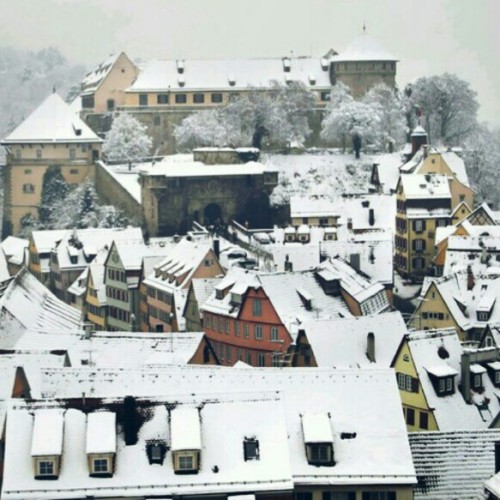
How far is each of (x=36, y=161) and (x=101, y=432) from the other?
52.0 metres

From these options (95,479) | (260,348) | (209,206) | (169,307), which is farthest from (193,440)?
(209,206)

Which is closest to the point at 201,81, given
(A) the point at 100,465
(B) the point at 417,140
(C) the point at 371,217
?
(B) the point at 417,140

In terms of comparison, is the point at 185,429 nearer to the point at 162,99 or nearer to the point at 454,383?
the point at 454,383

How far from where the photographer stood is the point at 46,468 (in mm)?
24000

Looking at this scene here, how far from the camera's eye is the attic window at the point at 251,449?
24641 millimetres

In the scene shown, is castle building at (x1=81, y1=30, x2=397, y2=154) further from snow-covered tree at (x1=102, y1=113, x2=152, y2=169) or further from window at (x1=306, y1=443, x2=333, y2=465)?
window at (x1=306, y1=443, x2=333, y2=465)

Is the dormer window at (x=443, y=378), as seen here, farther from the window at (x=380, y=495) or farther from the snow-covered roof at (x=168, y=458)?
the snow-covered roof at (x=168, y=458)

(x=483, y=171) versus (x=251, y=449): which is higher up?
(x=483, y=171)

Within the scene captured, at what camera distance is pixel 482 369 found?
33469 millimetres

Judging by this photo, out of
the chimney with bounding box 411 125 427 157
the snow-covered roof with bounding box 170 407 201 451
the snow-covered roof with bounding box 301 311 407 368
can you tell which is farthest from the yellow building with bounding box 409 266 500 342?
the chimney with bounding box 411 125 427 157

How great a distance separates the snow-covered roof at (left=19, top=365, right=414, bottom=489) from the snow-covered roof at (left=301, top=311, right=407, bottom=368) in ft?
28.4

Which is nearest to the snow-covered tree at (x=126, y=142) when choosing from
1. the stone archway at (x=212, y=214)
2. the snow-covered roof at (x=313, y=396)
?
the stone archway at (x=212, y=214)

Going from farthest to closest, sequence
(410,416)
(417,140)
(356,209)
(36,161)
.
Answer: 1. (36,161)
2. (417,140)
3. (356,209)
4. (410,416)

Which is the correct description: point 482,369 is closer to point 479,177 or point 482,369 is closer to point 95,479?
point 95,479
